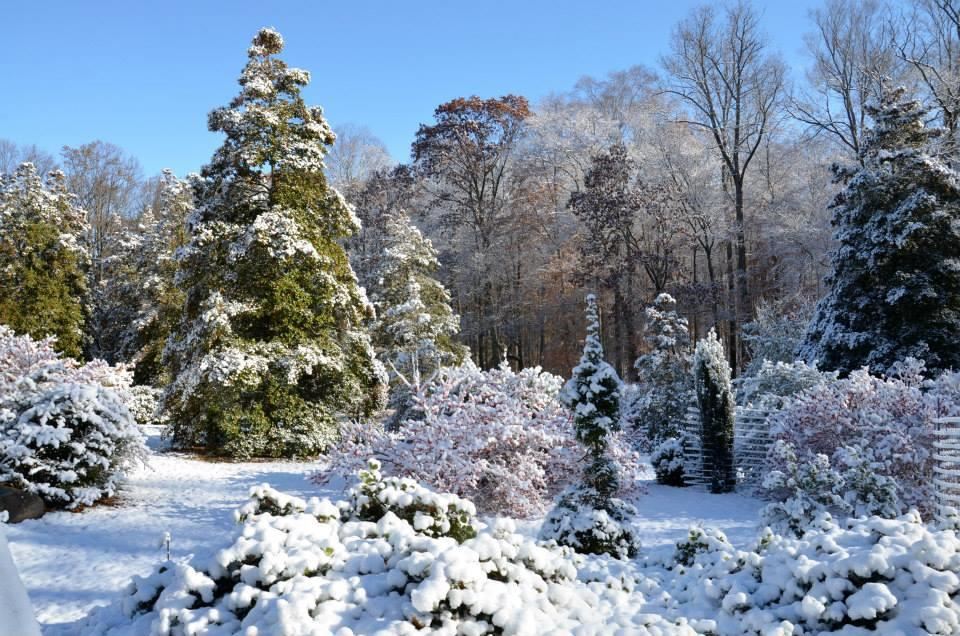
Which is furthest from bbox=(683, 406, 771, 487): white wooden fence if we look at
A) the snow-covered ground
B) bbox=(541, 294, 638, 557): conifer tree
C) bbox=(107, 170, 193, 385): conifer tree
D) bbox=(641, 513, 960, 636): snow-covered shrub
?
bbox=(107, 170, 193, 385): conifer tree

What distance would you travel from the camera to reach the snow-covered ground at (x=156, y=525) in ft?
16.8

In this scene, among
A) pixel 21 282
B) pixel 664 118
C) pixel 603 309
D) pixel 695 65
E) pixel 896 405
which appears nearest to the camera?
pixel 896 405

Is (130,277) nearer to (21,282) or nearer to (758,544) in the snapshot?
(21,282)

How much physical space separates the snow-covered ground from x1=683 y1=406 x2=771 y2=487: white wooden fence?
1.89 ft

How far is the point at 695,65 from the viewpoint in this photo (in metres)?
23.1

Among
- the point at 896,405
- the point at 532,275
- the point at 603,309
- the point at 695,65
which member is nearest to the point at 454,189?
the point at 532,275

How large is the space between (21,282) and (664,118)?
23.8m

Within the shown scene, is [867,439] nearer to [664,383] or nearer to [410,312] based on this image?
[664,383]

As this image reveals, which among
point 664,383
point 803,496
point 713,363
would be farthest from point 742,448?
point 803,496

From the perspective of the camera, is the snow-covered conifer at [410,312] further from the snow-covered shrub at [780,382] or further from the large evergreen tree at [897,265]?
the large evergreen tree at [897,265]

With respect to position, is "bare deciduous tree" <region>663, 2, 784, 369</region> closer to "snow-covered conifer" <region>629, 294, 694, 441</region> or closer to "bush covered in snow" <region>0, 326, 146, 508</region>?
"snow-covered conifer" <region>629, 294, 694, 441</region>

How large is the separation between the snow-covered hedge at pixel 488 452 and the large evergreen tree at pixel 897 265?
22.8ft

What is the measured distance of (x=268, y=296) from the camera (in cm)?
1227

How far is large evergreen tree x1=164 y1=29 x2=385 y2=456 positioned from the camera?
11.6 metres
